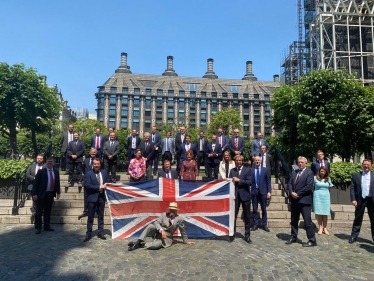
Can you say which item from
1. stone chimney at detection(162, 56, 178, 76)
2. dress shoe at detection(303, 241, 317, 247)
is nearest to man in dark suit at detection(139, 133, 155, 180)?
dress shoe at detection(303, 241, 317, 247)

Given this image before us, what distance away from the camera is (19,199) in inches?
402

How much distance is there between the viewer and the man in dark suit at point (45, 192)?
7934 millimetres

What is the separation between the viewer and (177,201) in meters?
7.80

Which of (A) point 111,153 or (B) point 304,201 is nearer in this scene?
(B) point 304,201

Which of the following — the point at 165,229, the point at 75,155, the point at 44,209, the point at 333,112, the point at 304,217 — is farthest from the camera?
the point at 333,112

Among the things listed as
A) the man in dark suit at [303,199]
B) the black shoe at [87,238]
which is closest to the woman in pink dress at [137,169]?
the black shoe at [87,238]

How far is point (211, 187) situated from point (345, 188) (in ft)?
23.2

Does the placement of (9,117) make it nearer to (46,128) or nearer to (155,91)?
(46,128)

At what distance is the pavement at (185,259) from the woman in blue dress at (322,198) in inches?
23.2

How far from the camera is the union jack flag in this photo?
298 inches

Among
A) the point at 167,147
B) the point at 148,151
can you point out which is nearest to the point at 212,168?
the point at 167,147

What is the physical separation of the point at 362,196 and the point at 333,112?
13.5m

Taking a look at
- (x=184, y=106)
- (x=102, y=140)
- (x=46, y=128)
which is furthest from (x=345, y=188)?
(x=184, y=106)

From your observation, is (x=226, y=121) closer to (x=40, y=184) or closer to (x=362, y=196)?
(x=362, y=196)
